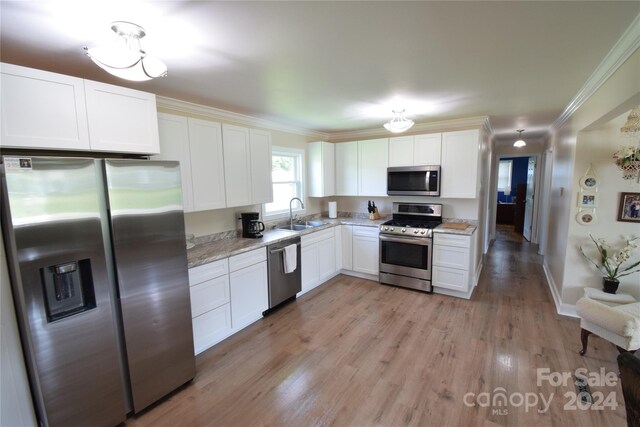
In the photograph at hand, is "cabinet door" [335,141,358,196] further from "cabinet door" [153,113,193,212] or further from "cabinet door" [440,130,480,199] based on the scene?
"cabinet door" [153,113,193,212]

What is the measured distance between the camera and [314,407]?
205 centimetres

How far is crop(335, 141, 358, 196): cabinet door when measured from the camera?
15.8ft

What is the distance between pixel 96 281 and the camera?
1.73 m

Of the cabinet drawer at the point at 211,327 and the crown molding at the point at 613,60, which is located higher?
the crown molding at the point at 613,60

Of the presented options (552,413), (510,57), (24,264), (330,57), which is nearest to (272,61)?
(330,57)

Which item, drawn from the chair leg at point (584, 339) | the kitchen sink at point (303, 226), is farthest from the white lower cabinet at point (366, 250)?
the chair leg at point (584, 339)

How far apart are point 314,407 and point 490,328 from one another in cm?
211

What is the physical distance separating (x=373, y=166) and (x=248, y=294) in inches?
109

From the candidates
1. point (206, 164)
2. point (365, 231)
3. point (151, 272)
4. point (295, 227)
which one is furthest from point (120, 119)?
point (365, 231)

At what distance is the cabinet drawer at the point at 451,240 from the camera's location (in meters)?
3.66

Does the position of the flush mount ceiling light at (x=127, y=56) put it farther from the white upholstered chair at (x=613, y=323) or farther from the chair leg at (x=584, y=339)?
the chair leg at (x=584, y=339)

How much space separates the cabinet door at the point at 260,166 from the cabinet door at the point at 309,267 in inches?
33.8

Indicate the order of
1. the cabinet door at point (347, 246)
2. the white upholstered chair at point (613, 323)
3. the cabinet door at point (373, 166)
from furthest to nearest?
the cabinet door at point (347, 246) < the cabinet door at point (373, 166) < the white upholstered chair at point (613, 323)

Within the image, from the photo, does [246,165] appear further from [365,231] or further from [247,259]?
[365,231]
